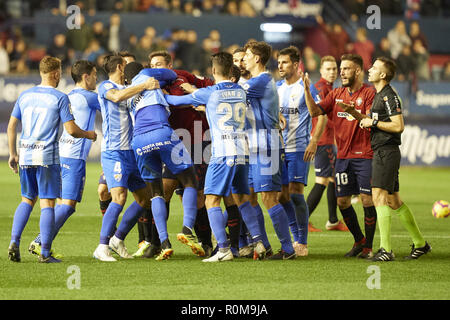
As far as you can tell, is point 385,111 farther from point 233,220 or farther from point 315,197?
point 315,197

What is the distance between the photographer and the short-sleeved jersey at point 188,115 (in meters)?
9.34

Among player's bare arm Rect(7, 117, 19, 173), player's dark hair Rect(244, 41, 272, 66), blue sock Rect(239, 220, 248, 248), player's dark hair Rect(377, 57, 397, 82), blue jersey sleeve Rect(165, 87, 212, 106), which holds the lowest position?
blue sock Rect(239, 220, 248, 248)

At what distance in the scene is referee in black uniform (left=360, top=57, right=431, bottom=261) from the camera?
8695mm

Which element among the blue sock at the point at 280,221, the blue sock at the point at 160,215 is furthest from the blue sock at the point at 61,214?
the blue sock at the point at 280,221

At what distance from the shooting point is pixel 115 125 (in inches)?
353

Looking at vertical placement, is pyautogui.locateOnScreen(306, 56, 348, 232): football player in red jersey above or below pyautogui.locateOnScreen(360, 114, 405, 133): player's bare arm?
below

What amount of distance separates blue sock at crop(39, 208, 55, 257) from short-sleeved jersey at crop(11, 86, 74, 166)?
1.73 feet

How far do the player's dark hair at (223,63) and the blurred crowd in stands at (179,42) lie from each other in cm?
1154

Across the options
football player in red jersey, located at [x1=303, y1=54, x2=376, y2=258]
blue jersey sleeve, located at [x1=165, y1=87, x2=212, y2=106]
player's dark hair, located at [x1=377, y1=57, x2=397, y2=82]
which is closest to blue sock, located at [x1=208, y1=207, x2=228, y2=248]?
blue jersey sleeve, located at [x1=165, y1=87, x2=212, y2=106]

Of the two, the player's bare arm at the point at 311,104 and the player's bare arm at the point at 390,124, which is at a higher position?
the player's bare arm at the point at 311,104

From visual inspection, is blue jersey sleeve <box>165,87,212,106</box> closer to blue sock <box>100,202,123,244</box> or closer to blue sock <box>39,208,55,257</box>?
blue sock <box>100,202,123,244</box>

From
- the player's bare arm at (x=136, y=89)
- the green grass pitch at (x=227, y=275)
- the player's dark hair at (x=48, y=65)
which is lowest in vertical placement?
the green grass pitch at (x=227, y=275)

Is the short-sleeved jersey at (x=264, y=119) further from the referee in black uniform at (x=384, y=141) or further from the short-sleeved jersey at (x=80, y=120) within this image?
the short-sleeved jersey at (x=80, y=120)
